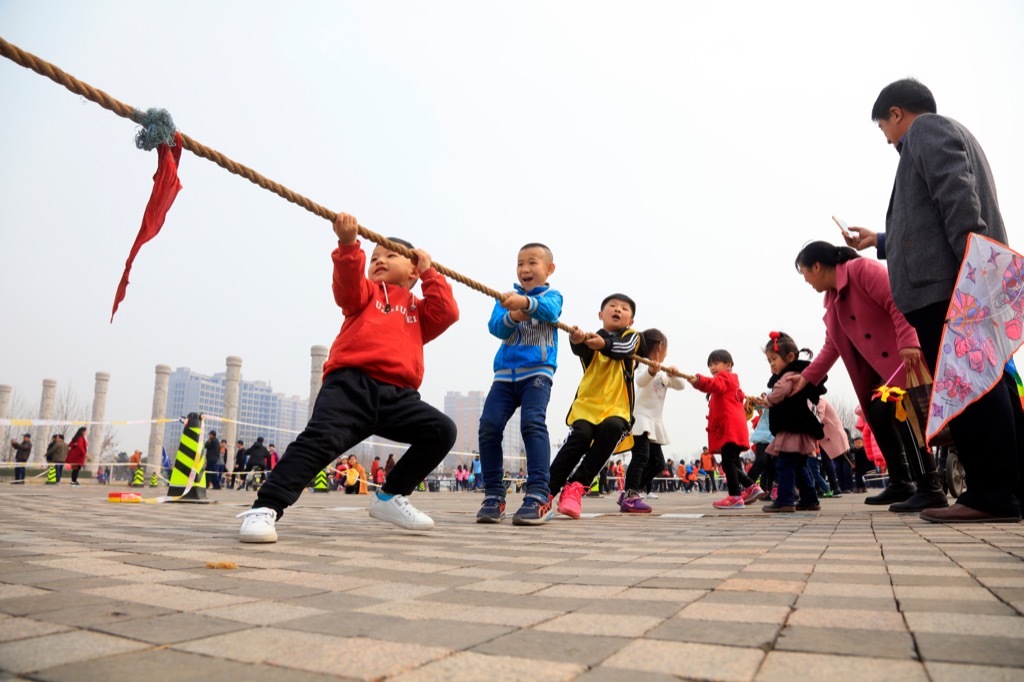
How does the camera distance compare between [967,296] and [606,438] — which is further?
[606,438]

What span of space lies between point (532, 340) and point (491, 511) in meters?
1.24

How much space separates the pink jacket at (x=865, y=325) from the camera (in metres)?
5.14

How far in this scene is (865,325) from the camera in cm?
528

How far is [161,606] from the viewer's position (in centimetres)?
157

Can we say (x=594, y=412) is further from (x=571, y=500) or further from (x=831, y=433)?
(x=831, y=433)

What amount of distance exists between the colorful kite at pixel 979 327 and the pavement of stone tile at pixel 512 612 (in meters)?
1.02

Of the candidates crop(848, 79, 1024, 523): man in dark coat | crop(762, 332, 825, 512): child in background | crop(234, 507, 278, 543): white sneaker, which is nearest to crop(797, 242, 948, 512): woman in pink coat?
crop(762, 332, 825, 512): child in background

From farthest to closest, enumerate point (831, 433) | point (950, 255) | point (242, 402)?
point (242, 402), point (831, 433), point (950, 255)

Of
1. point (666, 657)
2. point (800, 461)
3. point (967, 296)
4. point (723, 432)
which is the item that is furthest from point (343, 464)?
point (666, 657)

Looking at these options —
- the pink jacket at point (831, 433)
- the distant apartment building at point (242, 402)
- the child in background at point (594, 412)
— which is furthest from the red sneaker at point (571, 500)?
the distant apartment building at point (242, 402)

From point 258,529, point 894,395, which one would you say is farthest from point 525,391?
point 894,395

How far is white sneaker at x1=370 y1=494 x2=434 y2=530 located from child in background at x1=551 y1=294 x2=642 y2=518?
1730 millimetres

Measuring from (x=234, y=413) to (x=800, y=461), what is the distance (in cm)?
2373

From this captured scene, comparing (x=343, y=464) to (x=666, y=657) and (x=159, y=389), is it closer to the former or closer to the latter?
(x=159, y=389)
